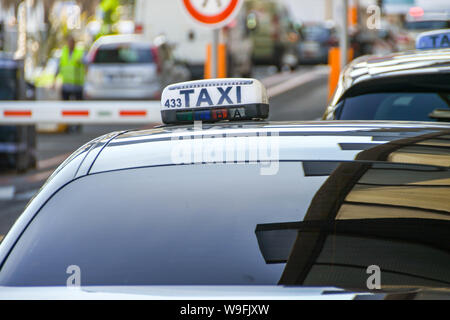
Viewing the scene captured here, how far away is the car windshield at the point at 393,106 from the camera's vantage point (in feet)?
19.5

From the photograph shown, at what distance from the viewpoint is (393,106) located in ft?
19.9

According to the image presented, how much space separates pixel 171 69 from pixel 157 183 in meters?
19.8

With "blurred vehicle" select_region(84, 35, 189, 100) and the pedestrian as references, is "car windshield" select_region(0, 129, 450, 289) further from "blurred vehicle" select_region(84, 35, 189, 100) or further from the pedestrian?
"blurred vehicle" select_region(84, 35, 189, 100)

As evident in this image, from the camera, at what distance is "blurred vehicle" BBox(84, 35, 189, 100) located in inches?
850

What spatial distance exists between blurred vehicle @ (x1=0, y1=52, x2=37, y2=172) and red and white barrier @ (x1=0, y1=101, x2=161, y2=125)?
1247 millimetres

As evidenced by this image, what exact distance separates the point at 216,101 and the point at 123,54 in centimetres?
1841

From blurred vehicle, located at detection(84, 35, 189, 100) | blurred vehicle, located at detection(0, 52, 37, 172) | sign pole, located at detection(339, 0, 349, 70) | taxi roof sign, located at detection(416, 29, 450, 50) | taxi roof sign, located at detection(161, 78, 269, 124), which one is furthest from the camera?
blurred vehicle, located at detection(84, 35, 189, 100)

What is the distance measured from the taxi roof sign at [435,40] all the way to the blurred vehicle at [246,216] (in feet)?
16.4

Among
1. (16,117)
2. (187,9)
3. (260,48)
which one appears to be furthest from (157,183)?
(260,48)

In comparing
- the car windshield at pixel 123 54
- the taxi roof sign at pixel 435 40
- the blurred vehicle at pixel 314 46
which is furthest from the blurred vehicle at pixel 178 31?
the taxi roof sign at pixel 435 40

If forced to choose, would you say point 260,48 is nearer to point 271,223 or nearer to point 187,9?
point 187,9

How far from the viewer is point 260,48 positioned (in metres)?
38.5

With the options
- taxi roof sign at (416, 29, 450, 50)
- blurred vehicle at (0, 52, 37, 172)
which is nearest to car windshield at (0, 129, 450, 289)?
taxi roof sign at (416, 29, 450, 50)
